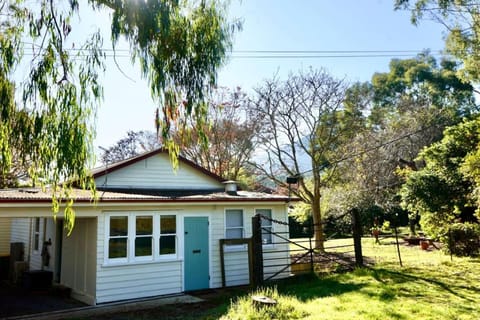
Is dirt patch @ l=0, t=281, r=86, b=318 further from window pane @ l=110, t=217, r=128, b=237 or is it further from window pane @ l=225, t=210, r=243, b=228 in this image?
window pane @ l=225, t=210, r=243, b=228

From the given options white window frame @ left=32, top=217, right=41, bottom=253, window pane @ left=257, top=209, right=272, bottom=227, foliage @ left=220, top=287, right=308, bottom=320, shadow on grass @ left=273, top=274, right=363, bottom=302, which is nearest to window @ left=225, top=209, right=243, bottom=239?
window pane @ left=257, top=209, right=272, bottom=227

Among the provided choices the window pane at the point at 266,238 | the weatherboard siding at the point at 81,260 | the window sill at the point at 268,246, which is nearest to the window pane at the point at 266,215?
the window pane at the point at 266,238

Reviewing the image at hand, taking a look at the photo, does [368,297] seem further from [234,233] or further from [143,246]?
[143,246]

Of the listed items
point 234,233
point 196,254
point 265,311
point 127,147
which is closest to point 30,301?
point 196,254

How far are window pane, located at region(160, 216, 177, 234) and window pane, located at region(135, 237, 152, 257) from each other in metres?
0.46

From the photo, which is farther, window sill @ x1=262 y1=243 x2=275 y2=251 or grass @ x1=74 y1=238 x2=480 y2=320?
window sill @ x1=262 y1=243 x2=275 y2=251

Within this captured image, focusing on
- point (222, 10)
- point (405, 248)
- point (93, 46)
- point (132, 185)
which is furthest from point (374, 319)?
point (405, 248)

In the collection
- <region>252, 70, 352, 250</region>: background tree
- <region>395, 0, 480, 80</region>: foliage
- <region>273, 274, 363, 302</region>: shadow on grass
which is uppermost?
<region>395, 0, 480, 80</region>: foliage

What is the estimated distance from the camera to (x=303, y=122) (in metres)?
17.8

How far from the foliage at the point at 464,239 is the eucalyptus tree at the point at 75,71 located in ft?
38.2

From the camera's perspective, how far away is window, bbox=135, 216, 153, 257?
9.60 m

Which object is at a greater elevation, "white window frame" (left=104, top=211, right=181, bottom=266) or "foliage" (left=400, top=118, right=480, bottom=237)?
"foliage" (left=400, top=118, right=480, bottom=237)

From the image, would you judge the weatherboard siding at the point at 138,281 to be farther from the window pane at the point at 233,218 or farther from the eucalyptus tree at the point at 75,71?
the eucalyptus tree at the point at 75,71

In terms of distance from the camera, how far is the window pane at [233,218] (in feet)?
36.8
